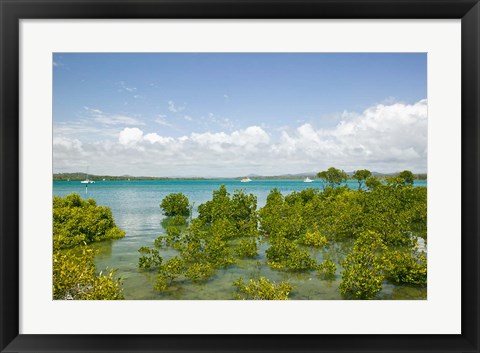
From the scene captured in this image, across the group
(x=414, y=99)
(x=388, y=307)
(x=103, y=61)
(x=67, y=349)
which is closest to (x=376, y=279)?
(x=388, y=307)

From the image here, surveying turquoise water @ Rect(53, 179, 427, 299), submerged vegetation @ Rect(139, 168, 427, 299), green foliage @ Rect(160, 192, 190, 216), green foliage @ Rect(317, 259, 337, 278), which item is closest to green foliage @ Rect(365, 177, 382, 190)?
submerged vegetation @ Rect(139, 168, 427, 299)

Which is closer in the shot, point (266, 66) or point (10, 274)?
point (10, 274)

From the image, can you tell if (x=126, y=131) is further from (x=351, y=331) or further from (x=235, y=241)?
(x=351, y=331)

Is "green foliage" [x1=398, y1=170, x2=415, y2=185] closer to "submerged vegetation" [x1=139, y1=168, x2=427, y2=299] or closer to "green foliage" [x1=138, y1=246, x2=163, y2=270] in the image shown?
"submerged vegetation" [x1=139, y1=168, x2=427, y2=299]

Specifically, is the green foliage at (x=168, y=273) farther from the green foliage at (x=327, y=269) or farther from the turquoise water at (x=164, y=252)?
the green foliage at (x=327, y=269)

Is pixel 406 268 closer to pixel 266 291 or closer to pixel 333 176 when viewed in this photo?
pixel 266 291

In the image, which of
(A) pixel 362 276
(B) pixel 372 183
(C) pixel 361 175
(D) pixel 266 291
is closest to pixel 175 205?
(D) pixel 266 291

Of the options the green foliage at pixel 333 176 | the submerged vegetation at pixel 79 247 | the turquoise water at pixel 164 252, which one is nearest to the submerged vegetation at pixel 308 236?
the green foliage at pixel 333 176
